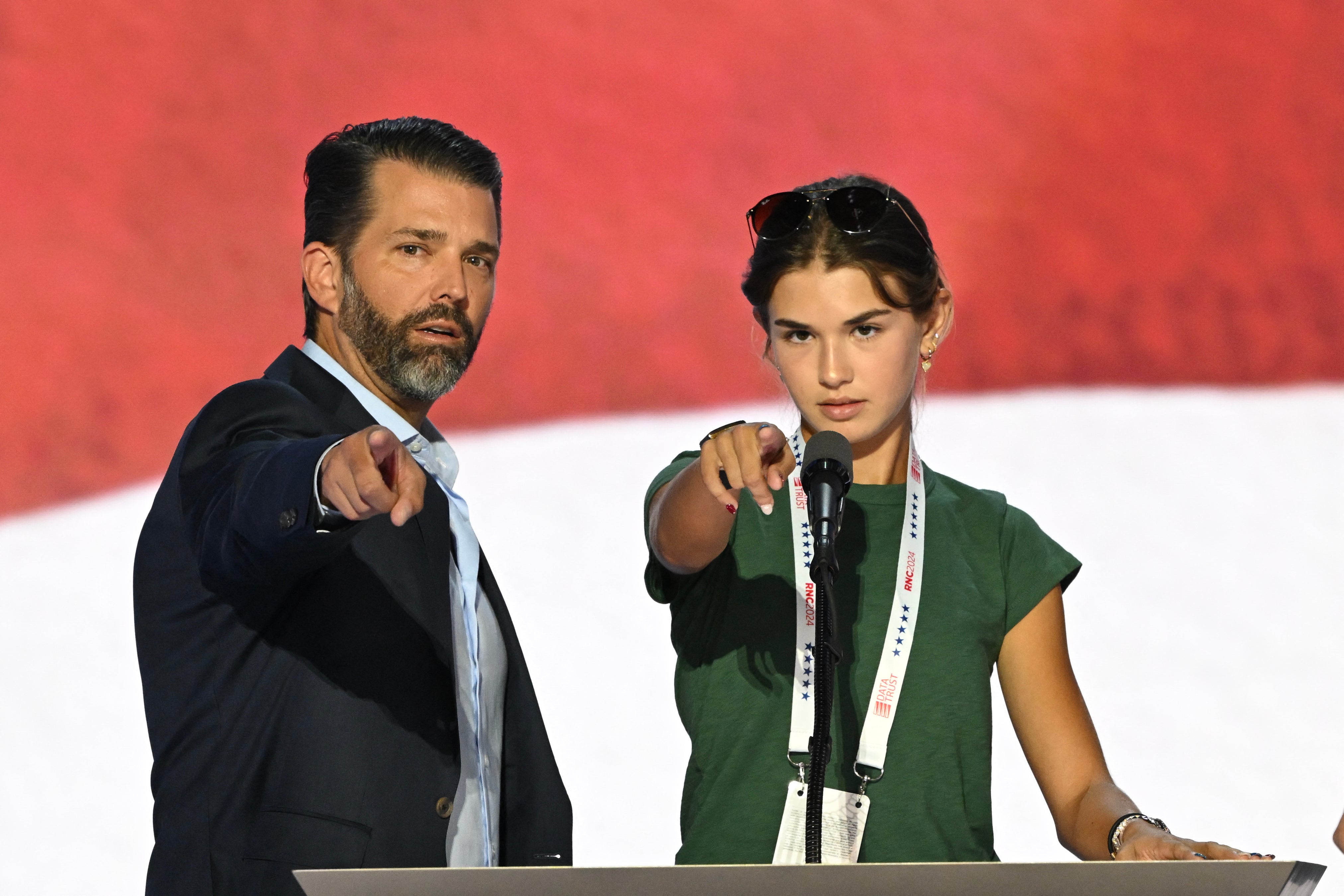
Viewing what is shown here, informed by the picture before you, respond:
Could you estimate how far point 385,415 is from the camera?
1805 millimetres

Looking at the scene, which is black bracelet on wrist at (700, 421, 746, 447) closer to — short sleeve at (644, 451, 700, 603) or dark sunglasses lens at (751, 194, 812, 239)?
short sleeve at (644, 451, 700, 603)

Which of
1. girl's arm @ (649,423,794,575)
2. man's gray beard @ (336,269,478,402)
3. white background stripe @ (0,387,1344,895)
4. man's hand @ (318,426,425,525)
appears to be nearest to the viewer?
man's hand @ (318,426,425,525)

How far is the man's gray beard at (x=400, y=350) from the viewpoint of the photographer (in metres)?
1.82

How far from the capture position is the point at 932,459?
111 inches

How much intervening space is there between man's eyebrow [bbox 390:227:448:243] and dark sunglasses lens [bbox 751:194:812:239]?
425mm

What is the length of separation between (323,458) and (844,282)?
730 millimetres

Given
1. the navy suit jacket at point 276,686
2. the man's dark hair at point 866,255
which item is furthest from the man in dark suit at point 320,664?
the man's dark hair at point 866,255

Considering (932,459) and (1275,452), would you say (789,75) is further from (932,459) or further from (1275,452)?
(1275,452)

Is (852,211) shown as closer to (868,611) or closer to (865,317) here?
(865,317)

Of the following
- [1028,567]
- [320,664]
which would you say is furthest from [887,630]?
[320,664]

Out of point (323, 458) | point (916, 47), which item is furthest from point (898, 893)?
point (916, 47)

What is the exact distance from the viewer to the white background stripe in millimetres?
2607

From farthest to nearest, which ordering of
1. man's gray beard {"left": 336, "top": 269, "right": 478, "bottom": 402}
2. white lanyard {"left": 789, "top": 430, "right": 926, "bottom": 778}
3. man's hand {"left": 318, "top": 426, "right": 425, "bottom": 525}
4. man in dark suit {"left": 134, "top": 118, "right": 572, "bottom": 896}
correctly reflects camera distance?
man's gray beard {"left": 336, "top": 269, "right": 478, "bottom": 402}, white lanyard {"left": 789, "top": 430, "right": 926, "bottom": 778}, man in dark suit {"left": 134, "top": 118, "right": 572, "bottom": 896}, man's hand {"left": 318, "top": 426, "right": 425, "bottom": 525}

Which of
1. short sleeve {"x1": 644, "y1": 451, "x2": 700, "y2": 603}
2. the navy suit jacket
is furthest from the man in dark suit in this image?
short sleeve {"x1": 644, "y1": 451, "x2": 700, "y2": 603}
